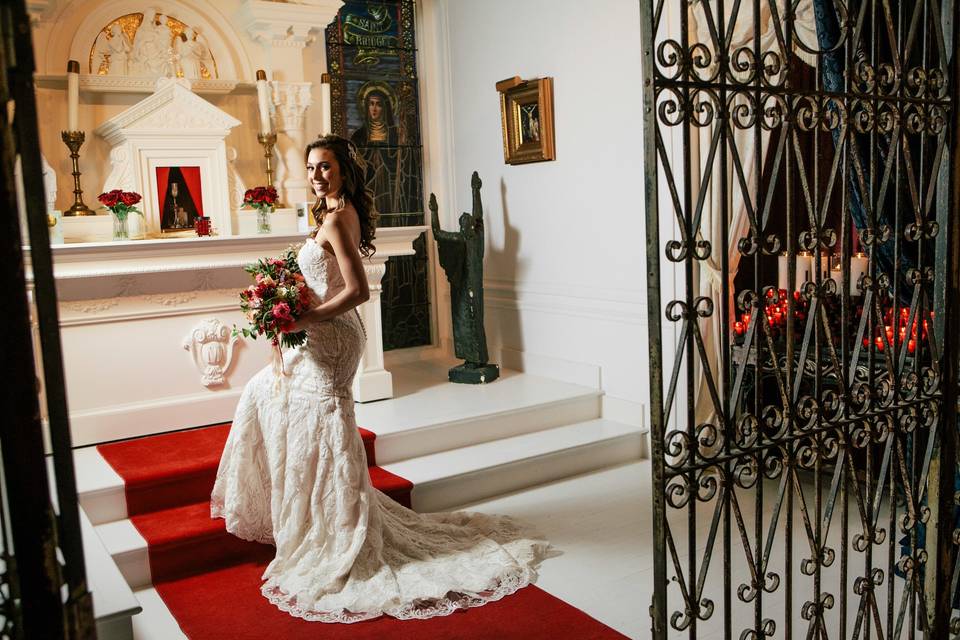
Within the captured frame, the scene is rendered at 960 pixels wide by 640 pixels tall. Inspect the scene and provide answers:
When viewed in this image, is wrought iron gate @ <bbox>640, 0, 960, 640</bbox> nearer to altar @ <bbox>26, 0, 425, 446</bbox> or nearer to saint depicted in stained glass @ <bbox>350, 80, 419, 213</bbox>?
altar @ <bbox>26, 0, 425, 446</bbox>

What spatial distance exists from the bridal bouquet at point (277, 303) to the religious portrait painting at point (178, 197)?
2363 mm

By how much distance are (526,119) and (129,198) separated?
117 inches

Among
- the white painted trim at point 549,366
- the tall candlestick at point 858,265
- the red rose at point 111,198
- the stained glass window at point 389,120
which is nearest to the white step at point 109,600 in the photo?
the red rose at point 111,198

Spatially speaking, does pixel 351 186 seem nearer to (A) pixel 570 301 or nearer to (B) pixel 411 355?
(A) pixel 570 301

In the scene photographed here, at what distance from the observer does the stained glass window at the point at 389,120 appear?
7535 mm

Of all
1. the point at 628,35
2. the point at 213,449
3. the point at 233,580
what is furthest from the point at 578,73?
the point at 233,580

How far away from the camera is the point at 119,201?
562cm

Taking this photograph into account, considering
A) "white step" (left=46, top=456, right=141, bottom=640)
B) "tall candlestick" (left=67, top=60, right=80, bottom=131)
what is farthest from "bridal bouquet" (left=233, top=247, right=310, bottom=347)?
"tall candlestick" (left=67, top=60, right=80, bottom=131)

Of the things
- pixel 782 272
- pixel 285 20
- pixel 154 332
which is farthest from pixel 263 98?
pixel 782 272

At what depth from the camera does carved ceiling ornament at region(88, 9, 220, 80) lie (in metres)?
6.13

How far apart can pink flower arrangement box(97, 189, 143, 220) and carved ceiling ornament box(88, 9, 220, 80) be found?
1.03 m

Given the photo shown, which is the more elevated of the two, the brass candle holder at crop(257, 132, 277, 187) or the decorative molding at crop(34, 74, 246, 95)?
the decorative molding at crop(34, 74, 246, 95)

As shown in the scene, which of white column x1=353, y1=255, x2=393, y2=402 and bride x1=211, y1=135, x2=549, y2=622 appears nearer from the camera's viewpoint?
bride x1=211, y1=135, x2=549, y2=622

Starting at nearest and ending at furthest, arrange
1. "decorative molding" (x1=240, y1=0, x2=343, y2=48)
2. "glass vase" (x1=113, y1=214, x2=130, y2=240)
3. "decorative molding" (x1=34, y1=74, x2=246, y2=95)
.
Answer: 1. "glass vase" (x1=113, y1=214, x2=130, y2=240)
2. "decorative molding" (x1=34, y1=74, x2=246, y2=95)
3. "decorative molding" (x1=240, y1=0, x2=343, y2=48)
